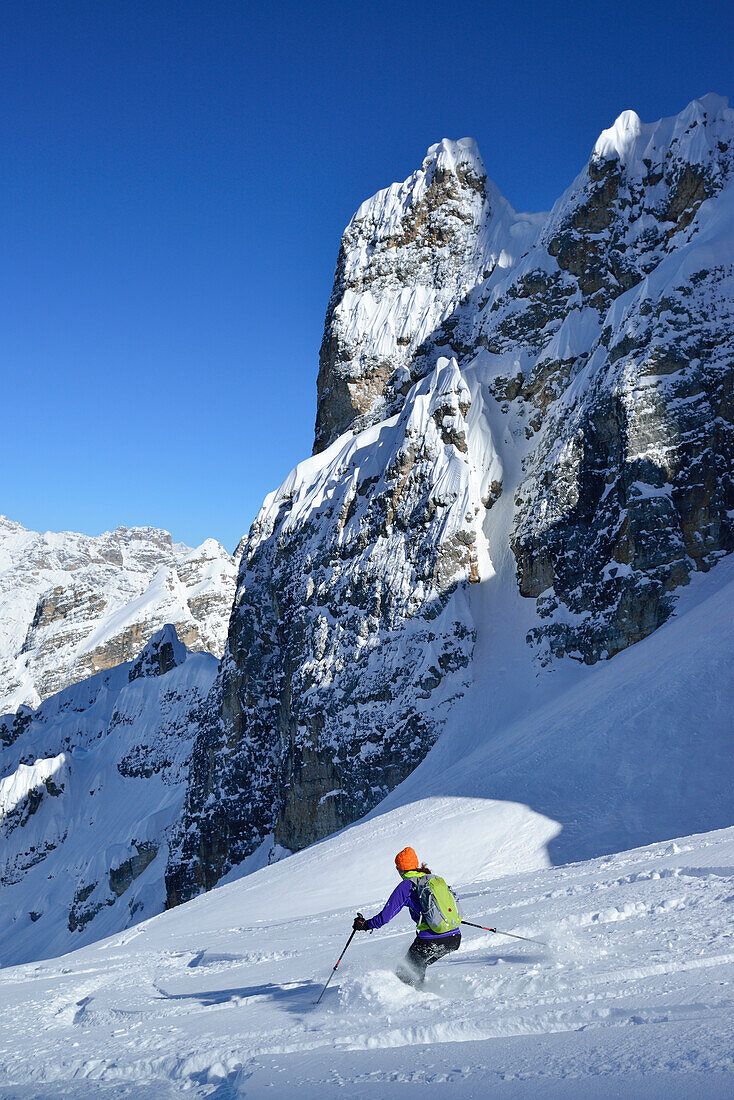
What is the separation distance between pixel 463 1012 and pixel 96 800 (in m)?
89.3

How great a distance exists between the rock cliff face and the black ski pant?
87.9ft

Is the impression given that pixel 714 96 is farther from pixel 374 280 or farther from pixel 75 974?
pixel 75 974

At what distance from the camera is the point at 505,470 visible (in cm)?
4300

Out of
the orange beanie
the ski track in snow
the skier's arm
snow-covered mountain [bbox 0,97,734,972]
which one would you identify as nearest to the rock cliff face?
snow-covered mountain [bbox 0,97,734,972]

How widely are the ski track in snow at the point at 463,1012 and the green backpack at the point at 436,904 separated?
425mm

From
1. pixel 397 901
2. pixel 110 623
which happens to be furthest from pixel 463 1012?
pixel 110 623

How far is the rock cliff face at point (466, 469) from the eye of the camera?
34.2 meters

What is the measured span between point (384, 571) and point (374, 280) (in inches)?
1039

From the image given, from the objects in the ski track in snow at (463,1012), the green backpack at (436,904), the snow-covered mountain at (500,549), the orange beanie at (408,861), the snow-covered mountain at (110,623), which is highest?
the snow-covered mountain at (110,623)

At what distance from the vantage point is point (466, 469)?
139 ft

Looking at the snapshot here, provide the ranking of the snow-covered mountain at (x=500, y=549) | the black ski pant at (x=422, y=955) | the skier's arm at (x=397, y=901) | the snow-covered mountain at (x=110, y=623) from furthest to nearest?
the snow-covered mountain at (x=110, y=623) → the snow-covered mountain at (x=500, y=549) → the skier's arm at (x=397, y=901) → the black ski pant at (x=422, y=955)

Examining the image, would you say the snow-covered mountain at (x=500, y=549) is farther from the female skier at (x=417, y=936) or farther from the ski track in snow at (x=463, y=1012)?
the female skier at (x=417, y=936)

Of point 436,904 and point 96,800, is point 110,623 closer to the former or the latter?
point 96,800

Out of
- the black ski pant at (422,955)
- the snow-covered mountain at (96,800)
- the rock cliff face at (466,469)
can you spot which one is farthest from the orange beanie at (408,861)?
the snow-covered mountain at (96,800)
